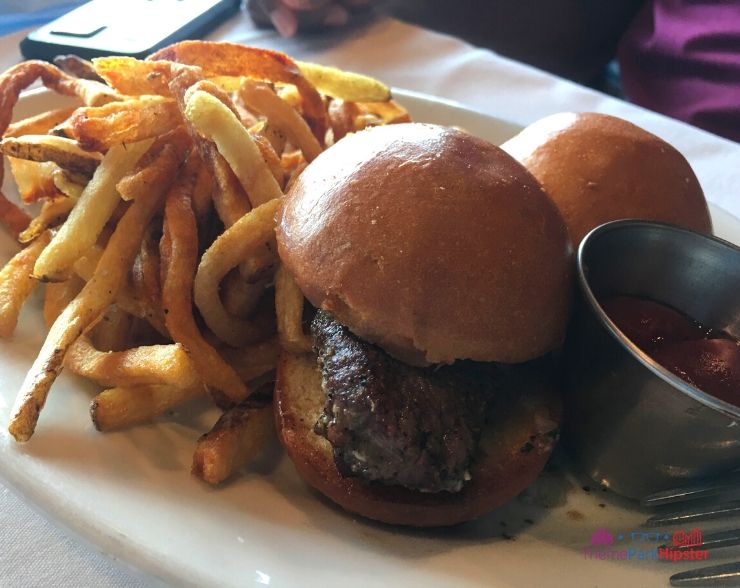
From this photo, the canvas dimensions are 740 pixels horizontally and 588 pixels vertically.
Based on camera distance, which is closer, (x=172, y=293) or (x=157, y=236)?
(x=172, y=293)

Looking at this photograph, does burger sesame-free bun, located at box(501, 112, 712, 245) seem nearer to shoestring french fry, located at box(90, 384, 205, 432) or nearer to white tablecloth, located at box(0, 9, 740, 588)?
white tablecloth, located at box(0, 9, 740, 588)

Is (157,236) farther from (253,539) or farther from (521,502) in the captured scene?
(521,502)

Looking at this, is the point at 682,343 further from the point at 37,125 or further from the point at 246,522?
the point at 37,125

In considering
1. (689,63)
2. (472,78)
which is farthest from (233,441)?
(689,63)

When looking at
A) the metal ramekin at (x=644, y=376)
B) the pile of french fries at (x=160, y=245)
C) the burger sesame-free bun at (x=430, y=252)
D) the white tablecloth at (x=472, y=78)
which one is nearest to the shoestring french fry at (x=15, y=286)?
the pile of french fries at (x=160, y=245)

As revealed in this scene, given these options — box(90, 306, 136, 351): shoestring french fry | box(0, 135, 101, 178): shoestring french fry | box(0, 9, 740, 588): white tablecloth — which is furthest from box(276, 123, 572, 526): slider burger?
box(0, 9, 740, 588): white tablecloth

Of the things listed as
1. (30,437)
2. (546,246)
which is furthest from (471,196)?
(30,437)
